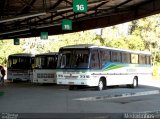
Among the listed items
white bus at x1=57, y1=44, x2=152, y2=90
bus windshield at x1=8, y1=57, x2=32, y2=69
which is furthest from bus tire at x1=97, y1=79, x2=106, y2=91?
bus windshield at x1=8, y1=57, x2=32, y2=69

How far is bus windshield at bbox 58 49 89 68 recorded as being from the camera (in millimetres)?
27875

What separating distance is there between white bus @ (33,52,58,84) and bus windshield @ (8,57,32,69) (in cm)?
385

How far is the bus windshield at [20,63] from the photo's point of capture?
39156 mm

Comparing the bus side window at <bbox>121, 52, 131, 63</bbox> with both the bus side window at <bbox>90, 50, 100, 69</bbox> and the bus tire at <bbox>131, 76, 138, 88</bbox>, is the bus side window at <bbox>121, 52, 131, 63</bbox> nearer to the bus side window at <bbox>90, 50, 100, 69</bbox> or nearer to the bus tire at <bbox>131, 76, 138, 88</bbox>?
the bus tire at <bbox>131, 76, 138, 88</bbox>

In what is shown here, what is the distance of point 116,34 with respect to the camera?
70438mm

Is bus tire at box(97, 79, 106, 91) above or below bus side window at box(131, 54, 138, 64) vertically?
below

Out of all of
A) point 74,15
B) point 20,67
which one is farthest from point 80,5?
point 20,67

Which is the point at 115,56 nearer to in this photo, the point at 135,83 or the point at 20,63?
the point at 135,83

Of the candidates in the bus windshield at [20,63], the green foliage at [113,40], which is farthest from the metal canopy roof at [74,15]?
the green foliage at [113,40]

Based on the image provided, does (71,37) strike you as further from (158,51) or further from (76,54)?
(76,54)

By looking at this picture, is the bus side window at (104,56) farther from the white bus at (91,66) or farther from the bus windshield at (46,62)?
the bus windshield at (46,62)

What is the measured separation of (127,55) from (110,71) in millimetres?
3529

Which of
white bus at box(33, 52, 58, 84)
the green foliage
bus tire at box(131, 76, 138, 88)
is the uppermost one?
A: the green foliage

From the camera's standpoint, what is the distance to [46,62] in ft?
114
